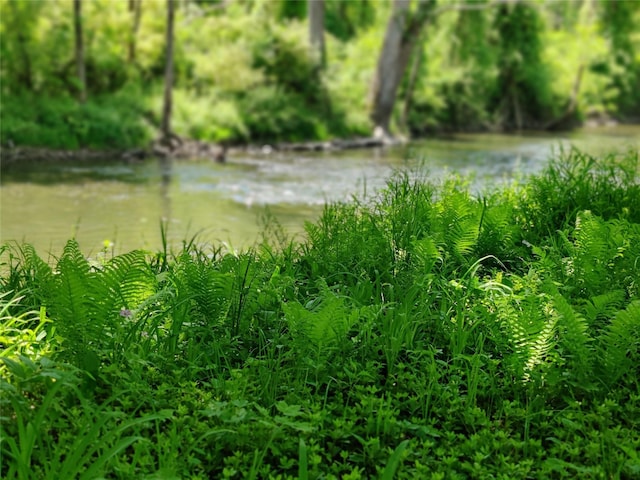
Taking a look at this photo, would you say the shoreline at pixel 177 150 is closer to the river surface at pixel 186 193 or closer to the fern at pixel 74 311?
the river surface at pixel 186 193

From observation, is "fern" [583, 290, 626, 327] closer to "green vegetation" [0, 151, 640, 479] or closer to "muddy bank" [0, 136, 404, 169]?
"green vegetation" [0, 151, 640, 479]

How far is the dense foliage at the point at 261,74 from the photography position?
808 inches

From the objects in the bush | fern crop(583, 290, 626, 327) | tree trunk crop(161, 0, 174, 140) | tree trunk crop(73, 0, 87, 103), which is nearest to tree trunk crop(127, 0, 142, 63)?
tree trunk crop(73, 0, 87, 103)

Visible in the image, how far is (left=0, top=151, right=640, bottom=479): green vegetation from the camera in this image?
2.87 metres

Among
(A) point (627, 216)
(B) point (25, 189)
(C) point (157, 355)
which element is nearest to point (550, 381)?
(C) point (157, 355)

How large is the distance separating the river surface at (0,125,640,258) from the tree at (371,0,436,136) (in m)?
8.16

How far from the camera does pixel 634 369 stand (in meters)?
3.55

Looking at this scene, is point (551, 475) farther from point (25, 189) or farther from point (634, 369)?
point (25, 189)

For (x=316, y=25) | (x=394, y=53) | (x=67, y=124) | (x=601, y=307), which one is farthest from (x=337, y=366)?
(x=316, y=25)

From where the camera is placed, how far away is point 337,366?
3.54m

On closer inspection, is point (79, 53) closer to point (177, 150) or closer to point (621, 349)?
point (177, 150)

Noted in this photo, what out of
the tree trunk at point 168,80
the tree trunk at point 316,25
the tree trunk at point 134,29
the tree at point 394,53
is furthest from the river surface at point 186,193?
the tree trunk at point 316,25

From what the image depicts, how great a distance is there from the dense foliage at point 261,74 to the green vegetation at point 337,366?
53.3 ft

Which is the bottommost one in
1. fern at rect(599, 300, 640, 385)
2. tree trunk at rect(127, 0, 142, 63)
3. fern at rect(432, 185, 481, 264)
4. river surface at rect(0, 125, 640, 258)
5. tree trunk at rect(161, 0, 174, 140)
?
river surface at rect(0, 125, 640, 258)
